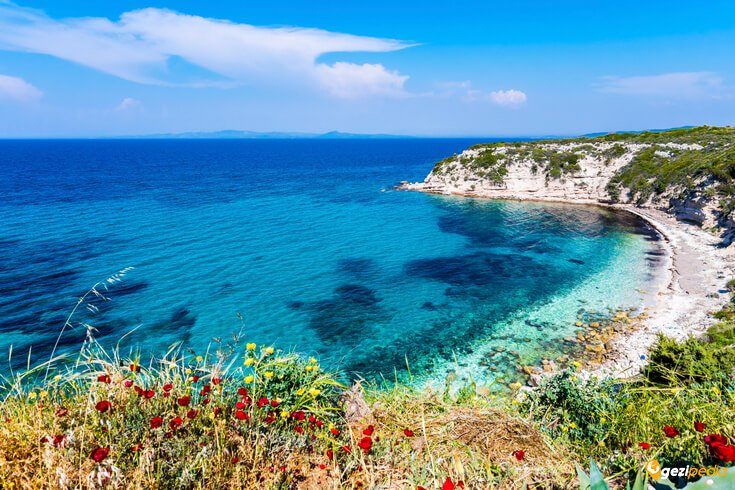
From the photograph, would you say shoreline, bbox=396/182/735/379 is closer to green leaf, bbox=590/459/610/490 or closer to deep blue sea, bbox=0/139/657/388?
deep blue sea, bbox=0/139/657/388

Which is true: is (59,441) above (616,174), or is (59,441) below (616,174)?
below

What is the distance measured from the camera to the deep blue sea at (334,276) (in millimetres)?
19781

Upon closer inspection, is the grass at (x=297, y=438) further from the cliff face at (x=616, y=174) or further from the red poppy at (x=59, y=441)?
the cliff face at (x=616, y=174)

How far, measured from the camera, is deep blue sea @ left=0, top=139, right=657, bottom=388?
19.8 meters

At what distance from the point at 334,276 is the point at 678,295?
2366cm

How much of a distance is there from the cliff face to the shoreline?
2.51 metres

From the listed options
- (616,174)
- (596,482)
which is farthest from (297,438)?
(616,174)

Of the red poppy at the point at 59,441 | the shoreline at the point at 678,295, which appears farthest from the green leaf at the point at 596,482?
the shoreline at the point at 678,295

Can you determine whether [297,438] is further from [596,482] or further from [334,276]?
[334,276]

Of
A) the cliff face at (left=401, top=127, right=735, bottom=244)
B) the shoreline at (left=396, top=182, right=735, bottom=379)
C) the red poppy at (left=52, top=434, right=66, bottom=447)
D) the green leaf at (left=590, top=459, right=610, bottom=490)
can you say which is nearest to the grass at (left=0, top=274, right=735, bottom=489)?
the red poppy at (left=52, top=434, right=66, bottom=447)

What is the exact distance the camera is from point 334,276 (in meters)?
28.8

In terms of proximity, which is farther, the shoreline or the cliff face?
the cliff face

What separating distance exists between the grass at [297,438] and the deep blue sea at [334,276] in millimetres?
6330

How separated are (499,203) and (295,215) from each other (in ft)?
104
